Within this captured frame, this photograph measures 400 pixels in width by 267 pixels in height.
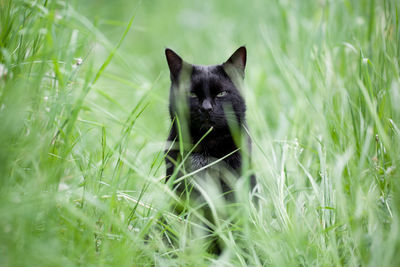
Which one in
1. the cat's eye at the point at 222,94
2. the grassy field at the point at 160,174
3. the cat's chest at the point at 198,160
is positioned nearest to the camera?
the grassy field at the point at 160,174

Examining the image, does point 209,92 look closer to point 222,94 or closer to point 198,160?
point 222,94

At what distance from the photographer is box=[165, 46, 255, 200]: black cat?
1.62 metres

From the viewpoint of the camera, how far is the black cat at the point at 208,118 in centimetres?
162

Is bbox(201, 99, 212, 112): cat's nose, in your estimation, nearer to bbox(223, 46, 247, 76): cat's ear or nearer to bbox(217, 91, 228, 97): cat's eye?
bbox(217, 91, 228, 97): cat's eye

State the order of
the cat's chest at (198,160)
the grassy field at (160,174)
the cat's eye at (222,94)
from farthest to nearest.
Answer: the cat's eye at (222,94)
the cat's chest at (198,160)
the grassy field at (160,174)

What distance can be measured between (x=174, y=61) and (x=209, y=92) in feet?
0.91

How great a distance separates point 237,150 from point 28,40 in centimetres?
108

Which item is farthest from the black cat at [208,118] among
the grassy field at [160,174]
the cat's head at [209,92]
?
the grassy field at [160,174]

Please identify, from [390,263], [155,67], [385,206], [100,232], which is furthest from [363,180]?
Result: [155,67]

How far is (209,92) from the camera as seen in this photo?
5.61ft

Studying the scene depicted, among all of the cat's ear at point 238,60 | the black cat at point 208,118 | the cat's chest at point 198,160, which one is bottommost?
the cat's chest at point 198,160

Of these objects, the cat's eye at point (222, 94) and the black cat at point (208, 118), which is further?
the cat's eye at point (222, 94)

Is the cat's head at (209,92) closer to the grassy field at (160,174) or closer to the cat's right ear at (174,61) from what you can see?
the cat's right ear at (174,61)

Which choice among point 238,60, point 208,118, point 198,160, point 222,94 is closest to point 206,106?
point 208,118
